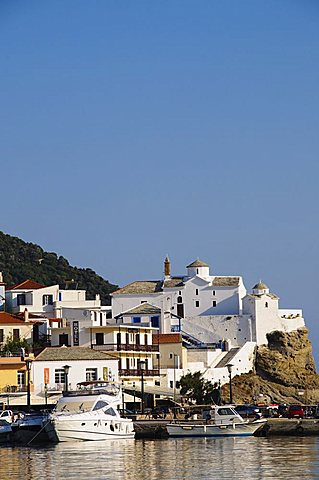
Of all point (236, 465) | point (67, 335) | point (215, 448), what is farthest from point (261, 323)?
point (236, 465)

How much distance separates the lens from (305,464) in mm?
43250

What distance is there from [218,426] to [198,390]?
2108 cm

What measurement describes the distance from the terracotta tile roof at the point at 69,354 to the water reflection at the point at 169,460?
63.0 feet

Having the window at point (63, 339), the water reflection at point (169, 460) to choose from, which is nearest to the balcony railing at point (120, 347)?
the window at point (63, 339)

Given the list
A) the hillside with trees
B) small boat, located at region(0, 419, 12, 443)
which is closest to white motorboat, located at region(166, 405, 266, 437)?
small boat, located at region(0, 419, 12, 443)

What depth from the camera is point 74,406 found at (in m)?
55.6

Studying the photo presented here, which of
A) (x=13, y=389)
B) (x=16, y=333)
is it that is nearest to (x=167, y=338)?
(x=16, y=333)

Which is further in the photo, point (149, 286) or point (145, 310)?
point (149, 286)

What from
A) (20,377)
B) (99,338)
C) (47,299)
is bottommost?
(20,377)

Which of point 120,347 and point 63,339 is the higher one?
point 63,339

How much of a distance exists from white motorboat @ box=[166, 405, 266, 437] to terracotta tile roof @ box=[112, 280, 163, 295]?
41.2 metres

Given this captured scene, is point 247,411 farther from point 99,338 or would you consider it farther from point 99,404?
point 99,338

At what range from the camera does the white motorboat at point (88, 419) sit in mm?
54094

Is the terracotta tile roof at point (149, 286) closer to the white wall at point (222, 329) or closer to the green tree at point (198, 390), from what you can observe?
the white wall at point (222, 329)
